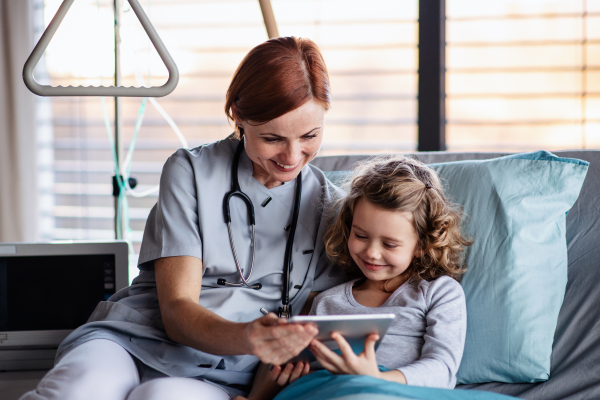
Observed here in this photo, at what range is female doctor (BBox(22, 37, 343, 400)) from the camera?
3.81ft

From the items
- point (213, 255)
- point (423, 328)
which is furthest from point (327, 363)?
point (213, 255)

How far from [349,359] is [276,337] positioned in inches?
7.2

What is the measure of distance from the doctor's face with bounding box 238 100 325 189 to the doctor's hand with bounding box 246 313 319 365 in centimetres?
45

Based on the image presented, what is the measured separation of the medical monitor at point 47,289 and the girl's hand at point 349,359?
76cm

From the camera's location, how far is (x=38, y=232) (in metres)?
2.80

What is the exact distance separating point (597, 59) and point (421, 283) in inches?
61.8

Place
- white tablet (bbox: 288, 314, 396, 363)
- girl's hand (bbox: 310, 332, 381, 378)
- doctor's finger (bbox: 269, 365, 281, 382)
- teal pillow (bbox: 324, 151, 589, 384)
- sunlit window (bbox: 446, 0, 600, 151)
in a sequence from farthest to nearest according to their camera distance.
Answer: sunlit window (bbox: 446, 0, 600, 151) < teal pillow (bbox: 324, 151, 589, 384) < doctor's finger (bbox: 269, 365, 281, 382) < girl's hand (bbox: 310, 332, 381, 378) < white tablet (bbox: 288, 314, 396, 363)

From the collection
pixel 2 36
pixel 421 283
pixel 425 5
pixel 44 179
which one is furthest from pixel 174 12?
pixel 421 283

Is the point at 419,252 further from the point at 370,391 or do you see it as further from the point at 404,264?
the point at 370,391

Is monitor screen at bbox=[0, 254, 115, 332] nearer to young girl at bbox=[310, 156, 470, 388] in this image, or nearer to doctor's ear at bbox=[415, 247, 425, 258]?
young girl at bbox=[310, 156, 470, 388]

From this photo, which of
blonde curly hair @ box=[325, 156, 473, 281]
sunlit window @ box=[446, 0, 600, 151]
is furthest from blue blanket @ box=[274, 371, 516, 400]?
sunlit window @ box=[446, 0, 600, 151]

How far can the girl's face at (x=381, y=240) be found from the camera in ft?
4.25

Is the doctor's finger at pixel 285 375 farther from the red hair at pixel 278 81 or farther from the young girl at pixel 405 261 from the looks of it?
the red hair at pixel 278 81

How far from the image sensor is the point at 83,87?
56.2 inches
